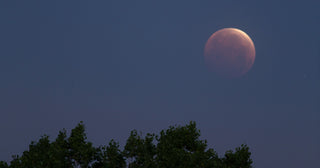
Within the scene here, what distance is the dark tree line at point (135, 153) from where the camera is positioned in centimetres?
3781

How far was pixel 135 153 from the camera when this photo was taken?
127ft

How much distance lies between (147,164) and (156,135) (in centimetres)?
365

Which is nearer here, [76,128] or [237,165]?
[237,165]

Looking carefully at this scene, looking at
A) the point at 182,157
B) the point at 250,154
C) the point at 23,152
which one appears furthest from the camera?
the point at 23,152

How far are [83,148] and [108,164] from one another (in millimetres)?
2940

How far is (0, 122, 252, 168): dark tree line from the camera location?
37.8 meters

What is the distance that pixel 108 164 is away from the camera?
126 feet

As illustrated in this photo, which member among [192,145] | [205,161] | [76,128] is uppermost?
[76,128]

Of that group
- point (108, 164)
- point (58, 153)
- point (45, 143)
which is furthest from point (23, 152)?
point (108, 164)

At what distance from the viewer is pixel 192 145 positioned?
129 feet

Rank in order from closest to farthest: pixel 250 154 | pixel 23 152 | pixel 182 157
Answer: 1. pixel 182 157
2. pixel 250 154
3. pixel 23 152

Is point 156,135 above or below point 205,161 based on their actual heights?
above

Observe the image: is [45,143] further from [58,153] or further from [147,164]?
[147,164]

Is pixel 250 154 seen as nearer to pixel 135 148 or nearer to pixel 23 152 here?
pixel 135 148
